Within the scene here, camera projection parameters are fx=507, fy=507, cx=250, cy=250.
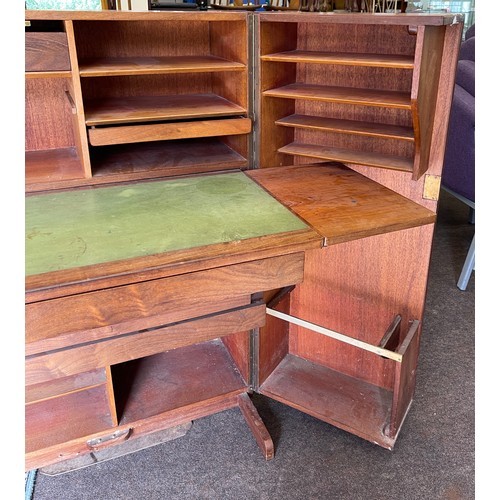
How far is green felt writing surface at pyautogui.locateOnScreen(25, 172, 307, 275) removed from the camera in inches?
43.9

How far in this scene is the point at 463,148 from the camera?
109 inches

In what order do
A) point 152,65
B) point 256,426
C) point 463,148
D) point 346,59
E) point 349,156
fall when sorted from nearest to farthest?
point 346,59
point 152,65
point 349,156
point 256,426
point 463,148

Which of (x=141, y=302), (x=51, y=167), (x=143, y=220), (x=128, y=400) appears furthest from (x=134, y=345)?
(x=51, y=167)

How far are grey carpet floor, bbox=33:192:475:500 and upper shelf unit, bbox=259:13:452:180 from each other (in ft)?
3.05

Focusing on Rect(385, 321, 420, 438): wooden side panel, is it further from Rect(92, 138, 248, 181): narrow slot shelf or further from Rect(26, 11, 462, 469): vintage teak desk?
Rect(92, 138, 248, 181): narrow slot shelf

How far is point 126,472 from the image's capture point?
5.35ft

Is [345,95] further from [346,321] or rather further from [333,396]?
[333,396]

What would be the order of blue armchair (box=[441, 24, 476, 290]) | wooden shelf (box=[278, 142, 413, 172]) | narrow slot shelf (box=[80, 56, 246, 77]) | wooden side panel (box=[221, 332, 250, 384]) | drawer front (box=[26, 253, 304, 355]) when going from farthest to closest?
blue armchair (box=[441, 24, 476, 290]), wooden side panel (box=[221, 332, 250, 384]), wooden shelf (box=[278, 142, 413, 172]), narrow slot shelf (box=[80, 56, 246, 77]), drawer front (box=[26, 253, 304, 355])

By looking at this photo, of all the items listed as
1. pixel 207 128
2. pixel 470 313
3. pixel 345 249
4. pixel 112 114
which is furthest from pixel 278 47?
pixel 470 313

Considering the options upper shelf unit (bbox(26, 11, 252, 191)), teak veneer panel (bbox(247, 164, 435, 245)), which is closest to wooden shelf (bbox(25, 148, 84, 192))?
upper shelf unit (bbox(26, 11, 252, 191))

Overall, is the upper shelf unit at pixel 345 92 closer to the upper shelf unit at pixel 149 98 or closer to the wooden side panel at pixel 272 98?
the wooden side panel at pixel 272 98

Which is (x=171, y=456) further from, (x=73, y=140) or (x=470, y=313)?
(x=470, y=313)

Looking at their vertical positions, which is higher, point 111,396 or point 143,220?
point 143,220

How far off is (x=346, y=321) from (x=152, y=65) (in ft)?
3.64
